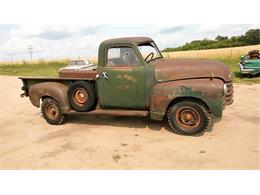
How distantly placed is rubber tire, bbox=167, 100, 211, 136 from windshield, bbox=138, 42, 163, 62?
119 centimetres

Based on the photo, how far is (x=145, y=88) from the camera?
17.6 ft

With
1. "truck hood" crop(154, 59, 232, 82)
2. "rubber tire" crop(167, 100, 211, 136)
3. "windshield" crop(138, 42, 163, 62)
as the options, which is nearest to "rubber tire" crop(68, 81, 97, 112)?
"windshield" crop(138, 42, 163, 62)

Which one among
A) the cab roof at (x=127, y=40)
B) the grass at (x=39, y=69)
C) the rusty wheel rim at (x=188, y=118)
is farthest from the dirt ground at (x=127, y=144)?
the grass at (x=39, y=69)

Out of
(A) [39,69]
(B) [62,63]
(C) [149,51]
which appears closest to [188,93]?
(C) [149,51]

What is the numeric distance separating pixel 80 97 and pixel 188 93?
2.45 m

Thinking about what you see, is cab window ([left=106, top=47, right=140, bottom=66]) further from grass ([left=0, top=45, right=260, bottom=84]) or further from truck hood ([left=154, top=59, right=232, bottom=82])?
grass ([left=0, top=45, right=260, bottom=84])

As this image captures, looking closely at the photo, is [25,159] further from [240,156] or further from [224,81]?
[224,81]

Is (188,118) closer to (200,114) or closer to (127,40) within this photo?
(200,114)

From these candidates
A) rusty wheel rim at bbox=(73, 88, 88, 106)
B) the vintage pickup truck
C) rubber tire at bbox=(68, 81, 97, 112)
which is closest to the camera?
the vintage pickup truck

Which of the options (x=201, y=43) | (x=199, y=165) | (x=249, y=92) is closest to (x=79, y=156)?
(x=199, y=165)

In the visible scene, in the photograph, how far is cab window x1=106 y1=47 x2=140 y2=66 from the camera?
548 centimetres

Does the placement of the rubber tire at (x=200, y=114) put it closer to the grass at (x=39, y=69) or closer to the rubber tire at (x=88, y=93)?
the rubber tire at (x=88, y=93)

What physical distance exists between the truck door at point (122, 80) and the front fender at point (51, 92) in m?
0.95

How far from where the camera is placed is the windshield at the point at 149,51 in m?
5.61
